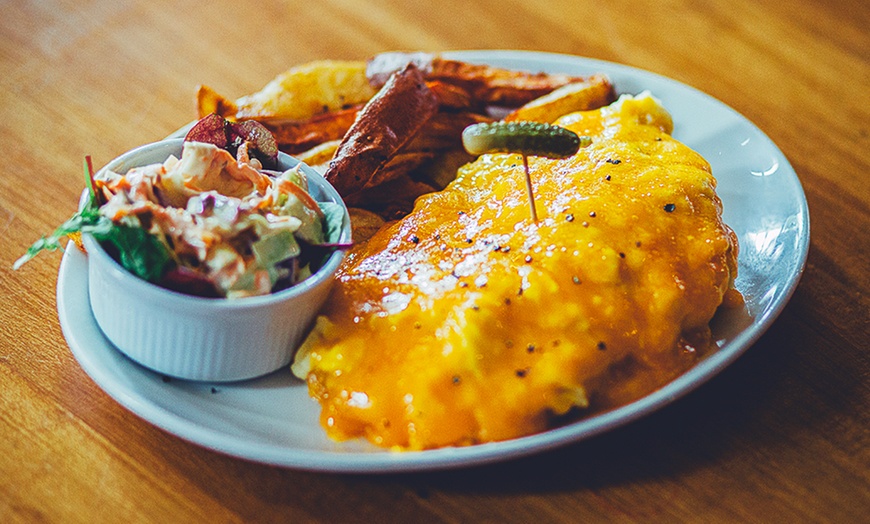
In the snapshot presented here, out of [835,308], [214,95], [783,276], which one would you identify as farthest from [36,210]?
[835,308]

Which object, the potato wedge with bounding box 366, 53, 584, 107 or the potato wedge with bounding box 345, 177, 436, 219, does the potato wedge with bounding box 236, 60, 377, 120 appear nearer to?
the potato wedge with bounding box 366, 53, 584, 107

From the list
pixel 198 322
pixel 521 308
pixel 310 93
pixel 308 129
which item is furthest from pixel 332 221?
pixel 310 93

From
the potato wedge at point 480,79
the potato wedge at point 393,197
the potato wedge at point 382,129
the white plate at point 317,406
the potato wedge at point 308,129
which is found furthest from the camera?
the potato wedge at point 480,79

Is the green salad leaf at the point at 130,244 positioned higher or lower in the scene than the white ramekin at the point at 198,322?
higher

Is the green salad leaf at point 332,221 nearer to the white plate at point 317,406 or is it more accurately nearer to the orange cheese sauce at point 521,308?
the orange cheese sauce at point 521,308

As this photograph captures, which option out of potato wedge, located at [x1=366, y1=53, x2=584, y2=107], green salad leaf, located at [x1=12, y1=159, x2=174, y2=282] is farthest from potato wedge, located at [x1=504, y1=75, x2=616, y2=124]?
green salad leaf, located at [x1=12, y1=159, x2=174, y2=282]

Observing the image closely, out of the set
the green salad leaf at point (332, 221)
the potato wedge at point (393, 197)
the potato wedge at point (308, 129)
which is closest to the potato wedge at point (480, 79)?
the potato wedge at point (308, 129)

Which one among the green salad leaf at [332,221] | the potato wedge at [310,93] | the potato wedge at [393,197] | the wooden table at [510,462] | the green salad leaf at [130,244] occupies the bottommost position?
the wooden table at [510,462]
